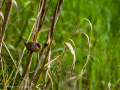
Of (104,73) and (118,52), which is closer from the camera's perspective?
(104,73)

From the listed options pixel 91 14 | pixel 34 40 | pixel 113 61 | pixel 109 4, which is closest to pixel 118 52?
pixel 113 61

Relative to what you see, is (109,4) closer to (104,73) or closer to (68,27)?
(68,27)

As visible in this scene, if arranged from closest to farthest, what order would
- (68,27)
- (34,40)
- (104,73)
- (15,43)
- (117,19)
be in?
1. (34,40)
2. (104,73)
3. (15,43)
4. (68,27)
5. (117,19)

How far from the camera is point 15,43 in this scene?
221 cm

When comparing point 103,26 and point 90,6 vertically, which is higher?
point 90,6

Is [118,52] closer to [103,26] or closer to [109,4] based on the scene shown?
[103,26]

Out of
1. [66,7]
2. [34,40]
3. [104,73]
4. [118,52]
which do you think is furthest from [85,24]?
[34,40]

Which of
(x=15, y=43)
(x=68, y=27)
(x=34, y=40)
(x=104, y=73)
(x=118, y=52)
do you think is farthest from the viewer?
(x=68, y=27)

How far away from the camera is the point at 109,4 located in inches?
96.6

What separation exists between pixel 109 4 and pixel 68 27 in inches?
26.3

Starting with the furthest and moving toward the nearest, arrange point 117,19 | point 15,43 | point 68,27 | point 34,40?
point 117,19
point 68,27
point 15,43
point 34,40

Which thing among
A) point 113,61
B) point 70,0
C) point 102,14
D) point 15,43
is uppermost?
point 70,0

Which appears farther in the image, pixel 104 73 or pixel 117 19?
pixel 117 19

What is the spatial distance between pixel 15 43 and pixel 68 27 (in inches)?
28.3
